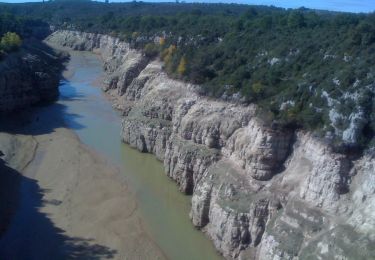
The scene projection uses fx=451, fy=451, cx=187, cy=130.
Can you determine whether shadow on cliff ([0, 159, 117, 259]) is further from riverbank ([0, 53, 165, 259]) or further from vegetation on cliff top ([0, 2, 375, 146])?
vegetation on cliff top ([0, 2, 375, 146])

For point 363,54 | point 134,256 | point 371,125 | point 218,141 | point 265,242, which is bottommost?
point 134,256

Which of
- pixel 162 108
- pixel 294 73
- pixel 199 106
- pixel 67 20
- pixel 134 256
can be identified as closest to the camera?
pixel 134 256

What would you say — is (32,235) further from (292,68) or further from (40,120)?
(40,120)

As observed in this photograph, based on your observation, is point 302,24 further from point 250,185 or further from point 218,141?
point 250,185

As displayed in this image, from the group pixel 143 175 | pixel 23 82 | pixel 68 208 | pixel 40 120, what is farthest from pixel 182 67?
pixel 23 82

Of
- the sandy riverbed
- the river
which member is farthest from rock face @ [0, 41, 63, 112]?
the sandy riverbed

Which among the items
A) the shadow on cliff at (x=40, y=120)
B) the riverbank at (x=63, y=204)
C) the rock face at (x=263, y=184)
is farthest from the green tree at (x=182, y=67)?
the shadow on cliff at (x=40, y=120)

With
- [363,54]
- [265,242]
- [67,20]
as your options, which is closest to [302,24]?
[363,54]
